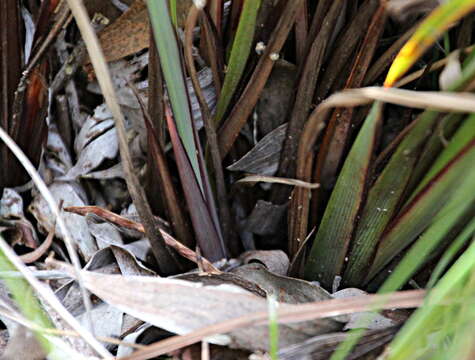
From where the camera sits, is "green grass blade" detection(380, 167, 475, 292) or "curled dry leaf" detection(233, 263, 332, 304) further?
"curled dry leaf" detection(233, 263, 332, 304)

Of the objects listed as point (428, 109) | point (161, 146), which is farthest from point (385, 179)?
point (161, 146)

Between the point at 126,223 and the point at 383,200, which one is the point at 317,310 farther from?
the point at 126,223

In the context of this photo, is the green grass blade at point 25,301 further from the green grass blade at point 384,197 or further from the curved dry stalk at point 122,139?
the green grass blade at point 384,197

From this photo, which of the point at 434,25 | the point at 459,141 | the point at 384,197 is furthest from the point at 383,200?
the point at 434,25

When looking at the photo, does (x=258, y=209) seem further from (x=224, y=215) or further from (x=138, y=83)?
(x=138, y=83)

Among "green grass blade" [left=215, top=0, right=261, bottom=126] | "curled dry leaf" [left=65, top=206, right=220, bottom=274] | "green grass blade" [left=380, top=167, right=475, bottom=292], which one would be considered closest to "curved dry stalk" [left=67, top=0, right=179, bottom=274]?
"curled dry leaf" [left=65, top=206, right=220, bottom=274]

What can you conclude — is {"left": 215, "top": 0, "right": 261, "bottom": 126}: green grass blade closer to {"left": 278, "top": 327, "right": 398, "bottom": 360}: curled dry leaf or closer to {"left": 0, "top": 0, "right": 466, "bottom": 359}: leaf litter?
{"left": 0, "top": 0, "right": 466, "bottom": 359}: leaf litter
